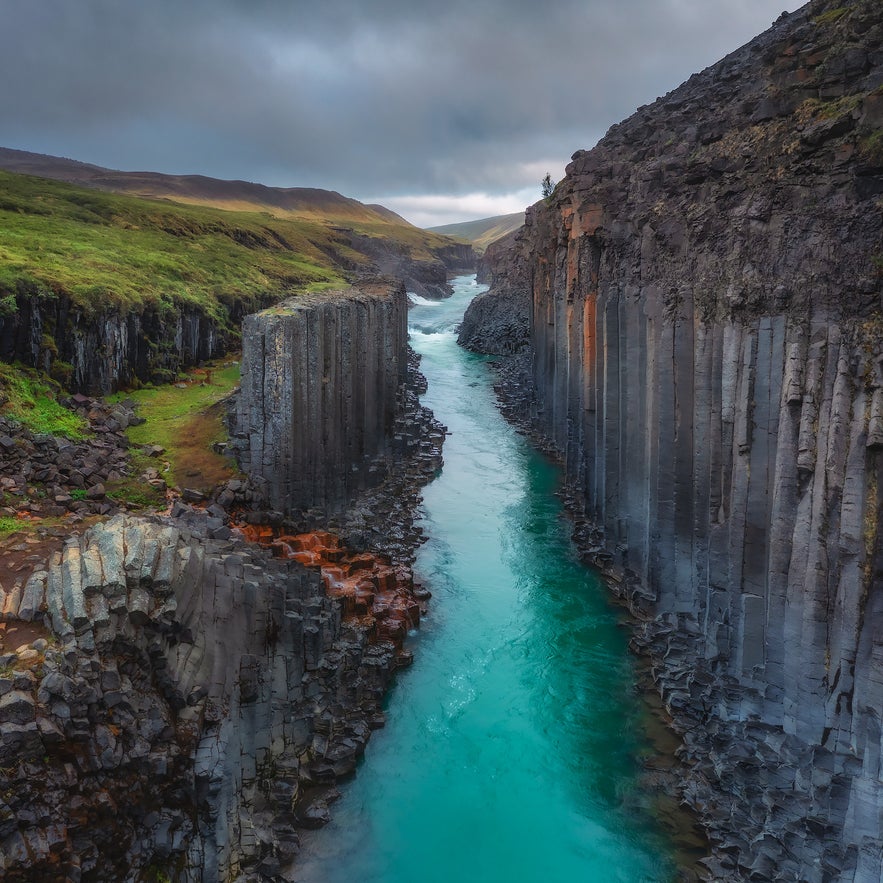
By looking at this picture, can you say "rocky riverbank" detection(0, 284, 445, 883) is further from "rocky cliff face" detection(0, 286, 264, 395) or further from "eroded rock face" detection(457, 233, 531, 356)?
"eroded rock face" detection(457, 233, 531, 356)

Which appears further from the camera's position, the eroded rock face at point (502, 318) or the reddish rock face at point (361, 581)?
the eroded rock face at point (502, 318)

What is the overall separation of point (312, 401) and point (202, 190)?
108489 mm

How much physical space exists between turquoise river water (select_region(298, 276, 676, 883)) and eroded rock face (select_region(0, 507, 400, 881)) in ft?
3.21

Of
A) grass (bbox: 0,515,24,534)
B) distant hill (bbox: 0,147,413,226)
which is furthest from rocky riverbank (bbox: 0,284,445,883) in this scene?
distant hill (bbox: 0,147,413,226)

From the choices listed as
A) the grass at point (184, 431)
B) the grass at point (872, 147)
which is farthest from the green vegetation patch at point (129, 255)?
the grass at point (872, 147)

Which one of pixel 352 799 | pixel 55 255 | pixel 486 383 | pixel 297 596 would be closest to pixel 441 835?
pixel 352 799

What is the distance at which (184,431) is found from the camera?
2050cm

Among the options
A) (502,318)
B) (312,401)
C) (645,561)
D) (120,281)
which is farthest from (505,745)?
(502,318)

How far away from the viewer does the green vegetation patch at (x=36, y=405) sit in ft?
57.2

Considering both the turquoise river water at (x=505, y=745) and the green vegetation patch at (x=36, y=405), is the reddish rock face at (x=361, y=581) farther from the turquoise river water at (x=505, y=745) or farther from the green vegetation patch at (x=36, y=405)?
the green vegetation patch at (x=36, y=405)

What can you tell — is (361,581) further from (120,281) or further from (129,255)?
(129,255)

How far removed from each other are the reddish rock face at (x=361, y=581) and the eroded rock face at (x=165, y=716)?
2.38m

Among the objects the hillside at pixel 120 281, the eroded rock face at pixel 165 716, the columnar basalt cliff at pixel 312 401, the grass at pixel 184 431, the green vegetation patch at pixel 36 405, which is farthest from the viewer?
the hillside at pixel 120 281

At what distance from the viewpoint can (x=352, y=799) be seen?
481 inches
